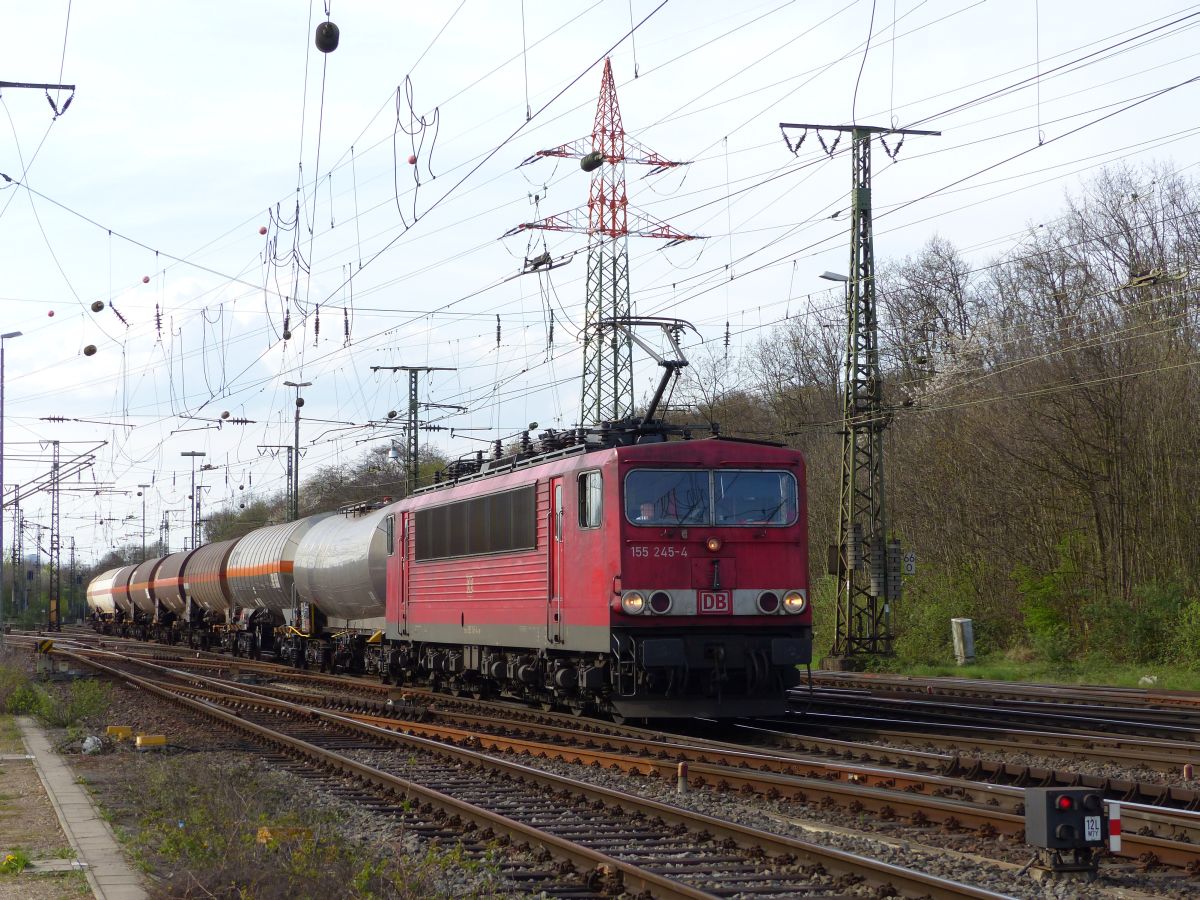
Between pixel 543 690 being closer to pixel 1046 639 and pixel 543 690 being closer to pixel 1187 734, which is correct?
pixel 1187 734

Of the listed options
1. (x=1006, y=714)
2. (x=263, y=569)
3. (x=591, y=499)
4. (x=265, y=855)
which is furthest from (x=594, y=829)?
(x=263, y=569)

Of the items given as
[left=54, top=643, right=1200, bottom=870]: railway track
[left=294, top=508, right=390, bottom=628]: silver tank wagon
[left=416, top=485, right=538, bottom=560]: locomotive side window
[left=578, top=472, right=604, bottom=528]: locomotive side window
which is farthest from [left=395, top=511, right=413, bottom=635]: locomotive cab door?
[left=578, top=472, right=604, bottom=528]: locomotive side window

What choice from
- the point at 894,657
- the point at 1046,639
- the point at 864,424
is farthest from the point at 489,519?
the point at 1046,639

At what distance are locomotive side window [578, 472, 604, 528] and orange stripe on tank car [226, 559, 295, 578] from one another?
18.2 meters

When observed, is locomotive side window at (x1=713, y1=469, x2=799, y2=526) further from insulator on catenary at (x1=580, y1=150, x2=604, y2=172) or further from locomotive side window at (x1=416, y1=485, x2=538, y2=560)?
insulator on catenary at (x1=580, y1=150, x2=604, y2=172)

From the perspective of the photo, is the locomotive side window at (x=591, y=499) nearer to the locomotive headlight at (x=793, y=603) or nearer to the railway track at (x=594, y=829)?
the locomotive headlight at (x=793, y=603)

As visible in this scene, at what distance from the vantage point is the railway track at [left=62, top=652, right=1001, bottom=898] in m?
8.06

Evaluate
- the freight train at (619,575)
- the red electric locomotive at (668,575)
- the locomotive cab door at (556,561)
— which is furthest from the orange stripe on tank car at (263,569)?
the locomotive cab door at (556,561)

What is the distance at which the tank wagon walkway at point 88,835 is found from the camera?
790cm

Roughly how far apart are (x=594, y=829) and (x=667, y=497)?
631 cm

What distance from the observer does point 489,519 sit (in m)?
19.3

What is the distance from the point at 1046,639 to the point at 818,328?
73.2 feet

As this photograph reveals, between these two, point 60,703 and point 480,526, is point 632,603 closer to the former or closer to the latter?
point 480,526

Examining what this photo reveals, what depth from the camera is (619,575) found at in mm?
15383
